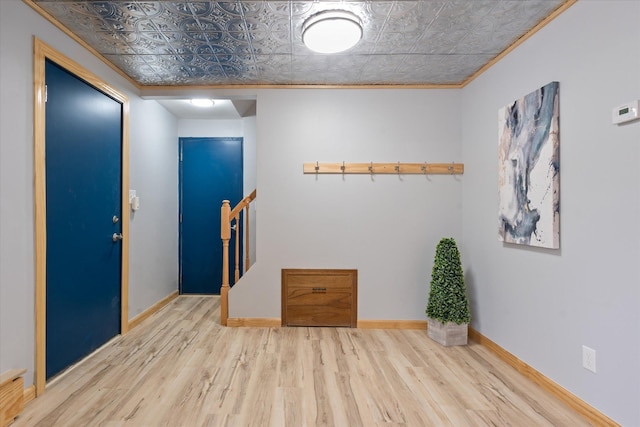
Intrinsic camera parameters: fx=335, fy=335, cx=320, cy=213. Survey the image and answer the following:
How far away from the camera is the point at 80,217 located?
2.46m

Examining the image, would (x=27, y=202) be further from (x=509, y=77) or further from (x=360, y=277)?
(x=509, y=77)

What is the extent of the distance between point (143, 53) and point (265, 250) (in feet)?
6.36

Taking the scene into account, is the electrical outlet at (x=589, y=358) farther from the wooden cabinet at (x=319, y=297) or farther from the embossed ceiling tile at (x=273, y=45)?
the embossed ceiling tile at (x=273, y=45)

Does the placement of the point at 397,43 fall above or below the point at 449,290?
above

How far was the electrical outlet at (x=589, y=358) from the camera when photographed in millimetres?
1806

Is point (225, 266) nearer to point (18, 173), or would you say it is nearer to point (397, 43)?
point (18, 173)

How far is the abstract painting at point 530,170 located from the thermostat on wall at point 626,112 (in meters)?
0.38

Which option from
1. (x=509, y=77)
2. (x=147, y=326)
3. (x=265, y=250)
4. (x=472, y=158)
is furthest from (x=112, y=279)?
(x=509, y=77)

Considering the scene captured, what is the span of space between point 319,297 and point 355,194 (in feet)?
3.51

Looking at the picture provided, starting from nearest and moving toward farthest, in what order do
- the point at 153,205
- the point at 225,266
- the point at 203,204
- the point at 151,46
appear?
the point at 151,46, the point at 225,266, the point at 153,205, the point at 203,204

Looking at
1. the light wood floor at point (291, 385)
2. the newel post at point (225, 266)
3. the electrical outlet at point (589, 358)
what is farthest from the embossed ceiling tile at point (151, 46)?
the electrical outlet at point (589, 358)

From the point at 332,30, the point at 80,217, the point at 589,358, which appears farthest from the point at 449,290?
the point at 80,217

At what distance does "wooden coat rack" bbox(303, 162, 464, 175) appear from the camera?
3.26 metres

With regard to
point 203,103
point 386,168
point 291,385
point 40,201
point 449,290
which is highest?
point 203,103
